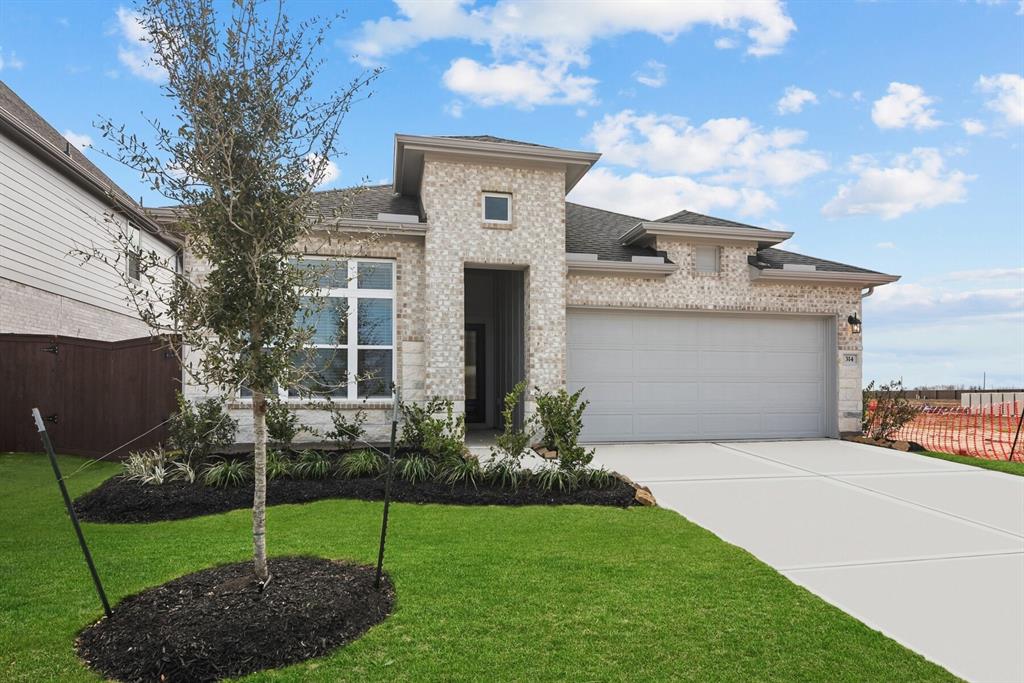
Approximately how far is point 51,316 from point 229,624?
11.5 m

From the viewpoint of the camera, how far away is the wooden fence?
9703mm

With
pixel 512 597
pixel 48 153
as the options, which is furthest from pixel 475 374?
pixel 512 597

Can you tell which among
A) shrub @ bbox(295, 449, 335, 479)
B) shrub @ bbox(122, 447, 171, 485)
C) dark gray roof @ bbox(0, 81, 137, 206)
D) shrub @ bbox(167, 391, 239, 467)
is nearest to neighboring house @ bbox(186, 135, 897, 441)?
shrub @ bbox(167, 391, 239, 467)

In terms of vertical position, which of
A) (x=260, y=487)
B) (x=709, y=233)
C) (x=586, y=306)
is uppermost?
(x=709, y=233)

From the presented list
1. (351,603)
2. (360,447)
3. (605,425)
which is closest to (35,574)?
(351,603)

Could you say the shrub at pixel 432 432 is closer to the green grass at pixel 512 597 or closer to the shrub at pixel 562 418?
the shrub at pixel 562 418

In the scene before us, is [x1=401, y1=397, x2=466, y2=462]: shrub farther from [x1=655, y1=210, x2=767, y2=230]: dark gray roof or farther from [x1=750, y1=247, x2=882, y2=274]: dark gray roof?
[x1=750, y1=247, x2=882, y2=274]: dark gray roof

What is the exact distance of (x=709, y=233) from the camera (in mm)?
11016

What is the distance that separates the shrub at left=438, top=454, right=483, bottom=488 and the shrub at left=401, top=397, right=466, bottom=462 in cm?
21

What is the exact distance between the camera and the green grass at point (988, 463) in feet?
28.8

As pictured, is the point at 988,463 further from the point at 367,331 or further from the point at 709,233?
the point at 367,331

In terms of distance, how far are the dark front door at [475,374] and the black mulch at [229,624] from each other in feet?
30.9

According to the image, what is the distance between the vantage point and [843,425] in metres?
11.6

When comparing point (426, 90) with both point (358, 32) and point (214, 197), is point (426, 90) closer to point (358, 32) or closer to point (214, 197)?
point (358, 32)
